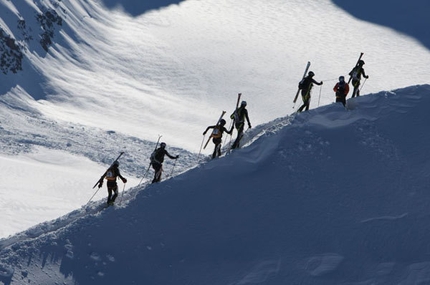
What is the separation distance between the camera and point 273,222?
97.6 feet

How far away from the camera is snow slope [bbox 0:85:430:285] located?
92.3 feet

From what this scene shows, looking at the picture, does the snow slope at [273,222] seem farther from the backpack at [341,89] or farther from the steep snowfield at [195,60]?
the steep snowfield at [195,60]

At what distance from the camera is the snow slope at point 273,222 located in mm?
28125

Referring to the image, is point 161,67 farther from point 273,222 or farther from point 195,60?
point 273,222

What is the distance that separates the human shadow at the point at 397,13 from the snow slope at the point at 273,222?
128m

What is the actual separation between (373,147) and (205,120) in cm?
8109

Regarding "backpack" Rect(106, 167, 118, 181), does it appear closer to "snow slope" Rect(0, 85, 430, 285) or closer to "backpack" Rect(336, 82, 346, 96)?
"snow slope" Rect(0, 85, 430, 285)

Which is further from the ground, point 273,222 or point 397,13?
point 397,13

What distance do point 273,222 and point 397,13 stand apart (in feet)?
459

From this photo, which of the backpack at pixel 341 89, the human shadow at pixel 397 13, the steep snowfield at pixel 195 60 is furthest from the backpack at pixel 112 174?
the human shadow at pixel 397 13

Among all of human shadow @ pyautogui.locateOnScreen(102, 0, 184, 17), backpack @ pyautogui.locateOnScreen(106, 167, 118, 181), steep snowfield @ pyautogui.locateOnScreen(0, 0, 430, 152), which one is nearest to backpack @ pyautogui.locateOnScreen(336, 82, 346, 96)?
backpack @ pyautogui.locateOnScreen(106, 167, 118, 181)

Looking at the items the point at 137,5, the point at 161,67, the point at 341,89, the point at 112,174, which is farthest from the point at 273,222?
the point at 137,5

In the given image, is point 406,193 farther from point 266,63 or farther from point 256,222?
point 266,63

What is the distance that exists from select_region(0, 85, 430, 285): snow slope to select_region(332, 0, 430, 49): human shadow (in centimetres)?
12814
